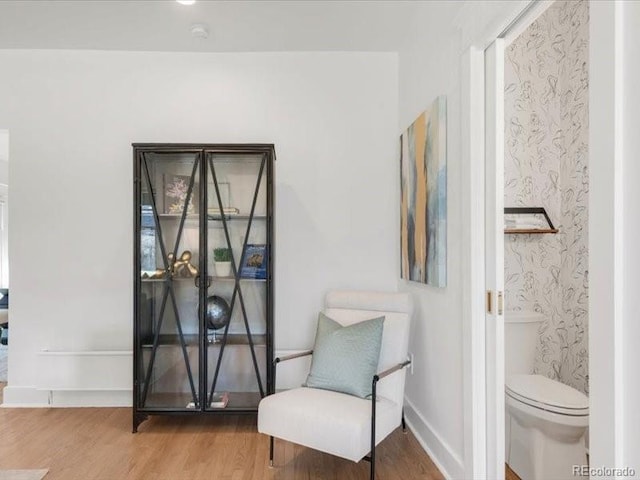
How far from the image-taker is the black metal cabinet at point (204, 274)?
8.51 feet

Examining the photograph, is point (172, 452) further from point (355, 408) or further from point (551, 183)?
point (551, 183)

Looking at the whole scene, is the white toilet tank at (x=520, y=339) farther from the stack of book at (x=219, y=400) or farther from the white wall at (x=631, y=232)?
the stack of book at (x=219, y=400)

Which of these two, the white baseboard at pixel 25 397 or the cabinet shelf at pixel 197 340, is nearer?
the cabinet shelf at pixel 197 340

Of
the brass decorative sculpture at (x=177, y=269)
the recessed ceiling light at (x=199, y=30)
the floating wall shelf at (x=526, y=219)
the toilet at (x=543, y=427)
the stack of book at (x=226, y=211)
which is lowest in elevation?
the toilet at (x=543, y=427)

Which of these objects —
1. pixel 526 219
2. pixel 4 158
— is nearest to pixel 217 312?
pixel 526 219

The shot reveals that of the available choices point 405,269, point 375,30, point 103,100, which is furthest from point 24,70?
point 405,269

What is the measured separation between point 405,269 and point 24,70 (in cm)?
328

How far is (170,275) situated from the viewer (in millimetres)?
2621

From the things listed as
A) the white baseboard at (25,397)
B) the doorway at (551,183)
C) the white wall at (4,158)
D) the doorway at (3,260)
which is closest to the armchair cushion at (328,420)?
the doorway at (551,183)

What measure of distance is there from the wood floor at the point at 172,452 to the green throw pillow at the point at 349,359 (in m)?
0.43

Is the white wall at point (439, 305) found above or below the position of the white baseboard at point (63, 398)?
above

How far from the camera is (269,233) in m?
2.61

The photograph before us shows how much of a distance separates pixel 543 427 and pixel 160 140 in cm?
308

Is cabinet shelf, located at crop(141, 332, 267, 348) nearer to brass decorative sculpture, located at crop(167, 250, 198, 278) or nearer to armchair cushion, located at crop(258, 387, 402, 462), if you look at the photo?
brass decorative sculpture, located at crop(167, 250, 198, 278)
